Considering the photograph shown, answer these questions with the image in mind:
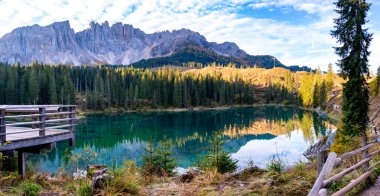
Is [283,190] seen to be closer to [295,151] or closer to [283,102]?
[295,151]

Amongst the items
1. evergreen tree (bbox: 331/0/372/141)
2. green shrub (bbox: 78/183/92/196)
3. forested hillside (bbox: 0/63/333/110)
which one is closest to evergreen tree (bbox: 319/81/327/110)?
forested hillside (bbox: 0/63/333/110)

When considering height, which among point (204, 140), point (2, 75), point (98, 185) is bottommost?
point (204, 140)

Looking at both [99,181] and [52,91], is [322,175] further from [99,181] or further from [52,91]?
[52,91]

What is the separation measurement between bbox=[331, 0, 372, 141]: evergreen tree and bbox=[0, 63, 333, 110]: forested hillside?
79600 millimetres

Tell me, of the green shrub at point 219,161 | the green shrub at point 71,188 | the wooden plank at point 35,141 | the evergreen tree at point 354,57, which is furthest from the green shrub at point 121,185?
the evergreen tree at point 354,57

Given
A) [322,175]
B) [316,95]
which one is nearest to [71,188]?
[322,175]

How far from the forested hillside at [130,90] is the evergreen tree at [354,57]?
3134 inches

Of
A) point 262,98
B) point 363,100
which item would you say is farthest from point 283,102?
point 363,100

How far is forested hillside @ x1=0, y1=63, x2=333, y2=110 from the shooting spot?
87.7 meters

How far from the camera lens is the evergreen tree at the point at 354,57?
48.8ft

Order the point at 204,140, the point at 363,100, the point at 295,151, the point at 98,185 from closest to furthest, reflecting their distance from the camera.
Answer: the point at 98,185 → the point at 363,100 → the point at 295,151 → the point at 204,140

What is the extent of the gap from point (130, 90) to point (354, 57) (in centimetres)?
10237

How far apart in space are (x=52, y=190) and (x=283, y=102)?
6203 inches

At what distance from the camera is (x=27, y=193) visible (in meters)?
7.82
